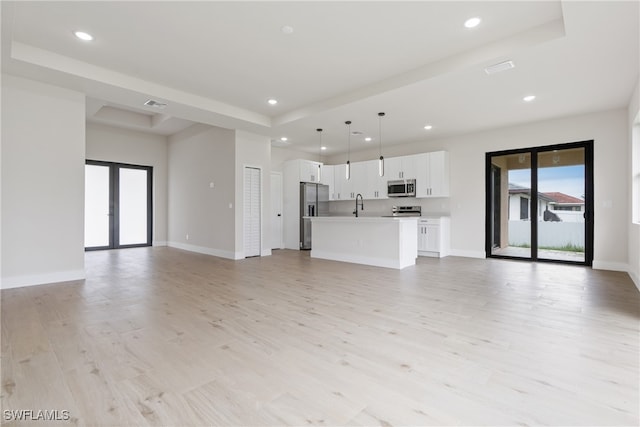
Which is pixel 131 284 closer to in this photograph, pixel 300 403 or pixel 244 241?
pixel 244 241

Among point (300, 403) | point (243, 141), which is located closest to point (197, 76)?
point (243, 141)

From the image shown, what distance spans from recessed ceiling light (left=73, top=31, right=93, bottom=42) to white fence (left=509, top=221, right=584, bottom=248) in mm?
7665

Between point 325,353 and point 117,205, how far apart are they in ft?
26.5

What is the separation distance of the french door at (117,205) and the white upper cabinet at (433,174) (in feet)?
24.3

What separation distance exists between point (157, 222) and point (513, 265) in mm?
8879

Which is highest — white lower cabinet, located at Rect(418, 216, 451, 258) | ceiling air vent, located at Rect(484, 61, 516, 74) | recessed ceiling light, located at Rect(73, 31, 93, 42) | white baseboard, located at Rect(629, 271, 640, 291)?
recessed ceiling light, located at Rect(73, 31, 93, 42)

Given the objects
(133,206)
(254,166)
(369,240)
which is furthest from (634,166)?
(133,206)

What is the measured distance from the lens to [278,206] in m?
8.44

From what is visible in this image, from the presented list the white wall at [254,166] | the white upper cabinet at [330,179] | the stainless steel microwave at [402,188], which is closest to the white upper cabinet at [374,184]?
the stainless steel microwave at [402,188]

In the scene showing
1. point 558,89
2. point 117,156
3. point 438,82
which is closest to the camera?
point 438,82

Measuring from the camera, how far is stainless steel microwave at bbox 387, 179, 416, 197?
7441 millimetres

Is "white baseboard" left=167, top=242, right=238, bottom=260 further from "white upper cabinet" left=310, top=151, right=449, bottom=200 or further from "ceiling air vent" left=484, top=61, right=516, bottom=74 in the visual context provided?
"ceiling air vent" left=484, top=61, right=516, bottom=74

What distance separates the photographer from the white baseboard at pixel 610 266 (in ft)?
17.0

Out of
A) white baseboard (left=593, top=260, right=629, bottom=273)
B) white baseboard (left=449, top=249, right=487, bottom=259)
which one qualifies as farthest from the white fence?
white baseboard (left=449, top=249, right=487, bottom=259)
